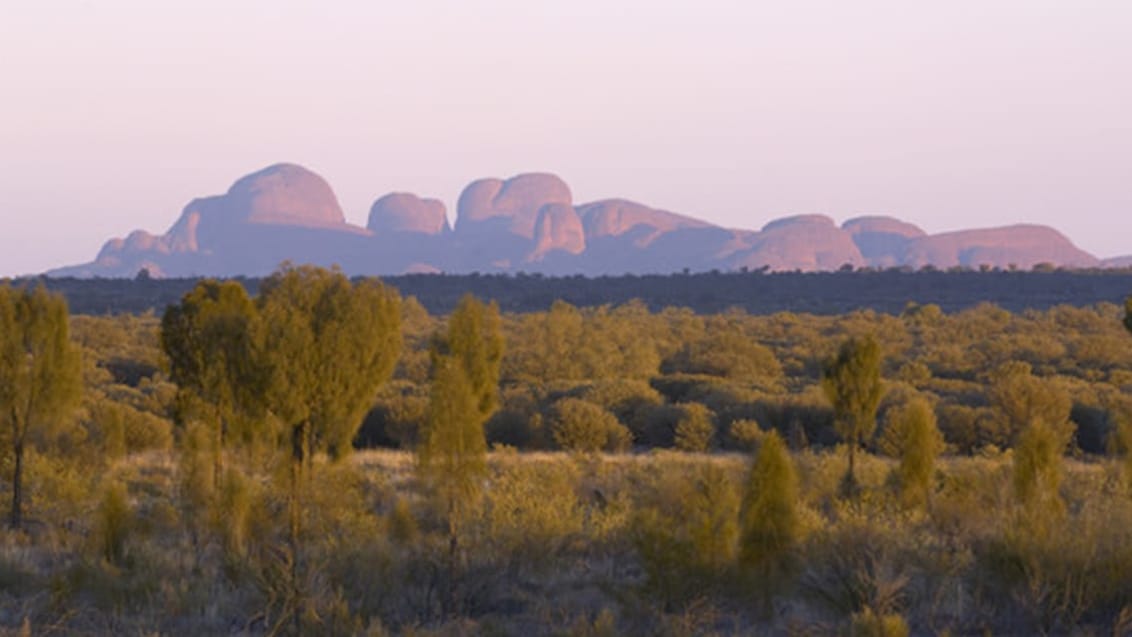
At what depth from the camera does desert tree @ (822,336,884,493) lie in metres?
14.4

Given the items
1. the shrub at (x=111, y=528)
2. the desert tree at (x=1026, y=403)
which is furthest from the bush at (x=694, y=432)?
the shrub at (x=111, y=528)

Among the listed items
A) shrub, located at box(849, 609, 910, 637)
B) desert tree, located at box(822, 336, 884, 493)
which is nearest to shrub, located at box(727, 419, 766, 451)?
desert tree, located at box(822, 336, 884, 493)

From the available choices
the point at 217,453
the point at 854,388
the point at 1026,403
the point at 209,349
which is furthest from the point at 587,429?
the point at 209,349

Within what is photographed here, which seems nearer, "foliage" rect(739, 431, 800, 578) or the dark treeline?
"foliage" rect(739, 431, 800, 578)

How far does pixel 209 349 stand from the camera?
12.3m

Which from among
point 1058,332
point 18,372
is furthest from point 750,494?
point 1058,332

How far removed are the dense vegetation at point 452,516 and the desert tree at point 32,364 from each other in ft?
0.10

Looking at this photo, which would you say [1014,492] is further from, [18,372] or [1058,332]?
[1058,332]

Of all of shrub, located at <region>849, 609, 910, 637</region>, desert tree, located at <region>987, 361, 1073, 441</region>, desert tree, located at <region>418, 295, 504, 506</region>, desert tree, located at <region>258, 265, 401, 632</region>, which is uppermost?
desert tree, located at <region>258, 265, 401, 632</region>

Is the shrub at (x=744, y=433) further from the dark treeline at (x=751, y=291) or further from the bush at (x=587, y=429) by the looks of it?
the dark treeline at (x=751, y=291)

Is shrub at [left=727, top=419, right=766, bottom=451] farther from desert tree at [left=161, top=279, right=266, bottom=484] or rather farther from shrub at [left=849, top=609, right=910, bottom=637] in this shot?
shrub at [left=849, top=609, right=910, bottom=637]

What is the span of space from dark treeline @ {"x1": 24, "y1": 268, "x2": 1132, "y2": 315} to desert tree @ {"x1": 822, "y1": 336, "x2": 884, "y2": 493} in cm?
5054

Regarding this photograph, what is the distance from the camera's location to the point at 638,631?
9320 mm

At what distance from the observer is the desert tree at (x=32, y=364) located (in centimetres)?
1286
